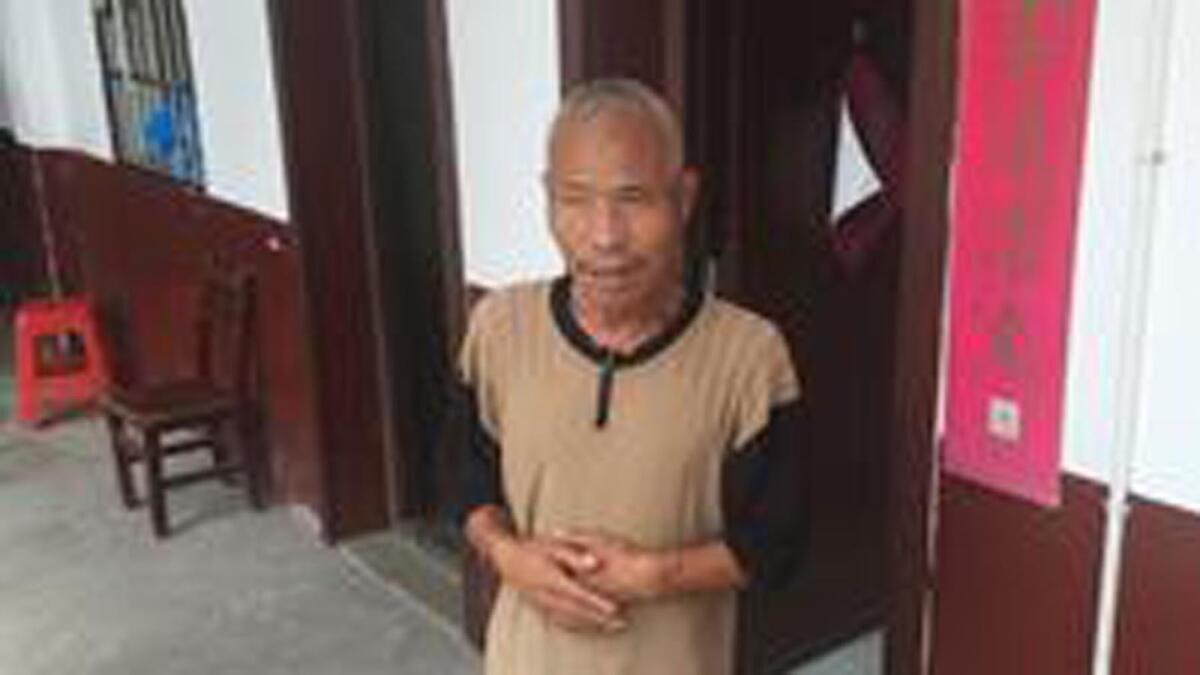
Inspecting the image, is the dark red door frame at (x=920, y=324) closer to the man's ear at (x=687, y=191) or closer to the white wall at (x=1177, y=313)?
the white wall at (x=1177, y=313)

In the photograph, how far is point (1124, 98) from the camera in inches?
57.6

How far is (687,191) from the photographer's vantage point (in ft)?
3.90

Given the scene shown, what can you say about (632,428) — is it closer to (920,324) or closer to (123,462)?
(920,324)

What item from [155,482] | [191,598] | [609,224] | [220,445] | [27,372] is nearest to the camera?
[609,224]

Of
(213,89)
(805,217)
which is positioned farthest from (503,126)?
(213,89)

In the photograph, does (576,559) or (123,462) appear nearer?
(576,559)

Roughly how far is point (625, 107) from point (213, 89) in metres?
2.94

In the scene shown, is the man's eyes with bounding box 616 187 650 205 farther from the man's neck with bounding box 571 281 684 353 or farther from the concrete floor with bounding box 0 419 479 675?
the concrete floor with bounding box 0 419 479 675

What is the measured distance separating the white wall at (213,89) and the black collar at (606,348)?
236 centimetres

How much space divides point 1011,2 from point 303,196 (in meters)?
2.20

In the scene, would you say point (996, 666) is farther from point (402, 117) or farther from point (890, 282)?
point (402, 117)

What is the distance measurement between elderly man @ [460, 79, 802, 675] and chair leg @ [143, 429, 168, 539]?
2.59 metres

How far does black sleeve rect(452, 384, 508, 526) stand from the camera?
130 centimetres

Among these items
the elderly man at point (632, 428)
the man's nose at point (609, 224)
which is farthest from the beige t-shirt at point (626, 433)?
the man's nose at point (609, 224)
